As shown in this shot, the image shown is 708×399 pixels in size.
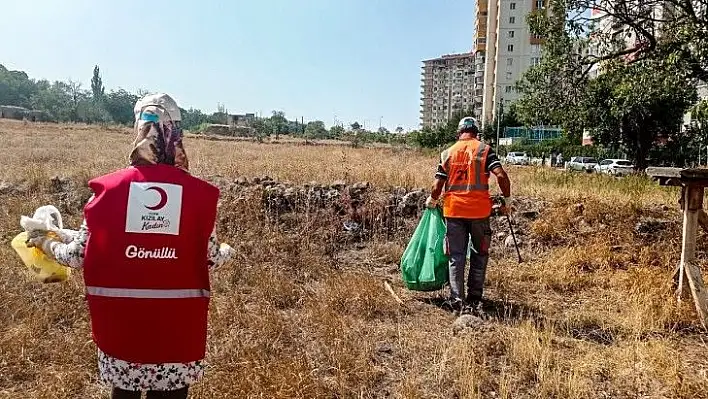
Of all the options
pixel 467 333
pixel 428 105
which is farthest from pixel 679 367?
pixel 428 105

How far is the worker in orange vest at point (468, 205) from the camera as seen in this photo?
4.57 m

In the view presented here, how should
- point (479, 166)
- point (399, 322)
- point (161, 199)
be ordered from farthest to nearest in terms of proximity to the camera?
point (479, 166)
point (399, 322)
point (161, 199)

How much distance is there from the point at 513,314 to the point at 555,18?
594 centimetres

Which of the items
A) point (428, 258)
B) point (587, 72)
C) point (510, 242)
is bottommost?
point (510, 242)

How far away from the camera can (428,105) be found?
135m

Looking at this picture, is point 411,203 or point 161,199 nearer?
point 161,199

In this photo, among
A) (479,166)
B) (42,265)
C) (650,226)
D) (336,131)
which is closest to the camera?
(42,265)

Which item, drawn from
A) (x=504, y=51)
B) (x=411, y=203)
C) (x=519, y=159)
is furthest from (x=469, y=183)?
(x=504, y=51)

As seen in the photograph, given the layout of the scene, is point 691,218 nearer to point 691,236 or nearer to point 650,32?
point 691,236

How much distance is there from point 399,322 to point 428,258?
84cm

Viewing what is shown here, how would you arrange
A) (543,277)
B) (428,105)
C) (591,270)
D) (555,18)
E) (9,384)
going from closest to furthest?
(9,384) < (543,277) < (591,270) < (555,18) < (428,105)

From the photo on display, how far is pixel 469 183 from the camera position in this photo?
15.0ft

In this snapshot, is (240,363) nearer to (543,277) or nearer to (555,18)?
(543,277)

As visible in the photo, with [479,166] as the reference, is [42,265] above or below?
below
